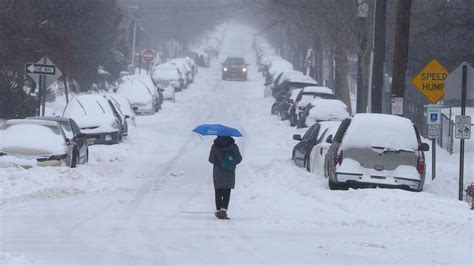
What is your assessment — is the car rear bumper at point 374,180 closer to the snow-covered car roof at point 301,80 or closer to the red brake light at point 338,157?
the red brake light at point 338,157

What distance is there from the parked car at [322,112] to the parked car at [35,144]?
1478 centimetres

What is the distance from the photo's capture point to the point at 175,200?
18.8 meters

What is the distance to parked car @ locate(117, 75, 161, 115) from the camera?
47688 mm

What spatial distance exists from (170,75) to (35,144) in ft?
149

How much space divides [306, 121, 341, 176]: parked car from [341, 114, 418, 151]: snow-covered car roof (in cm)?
264

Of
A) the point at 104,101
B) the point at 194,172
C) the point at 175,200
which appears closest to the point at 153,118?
the point at 104,101

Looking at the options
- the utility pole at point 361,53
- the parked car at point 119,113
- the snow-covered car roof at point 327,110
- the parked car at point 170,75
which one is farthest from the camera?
the parked car at point 170,75

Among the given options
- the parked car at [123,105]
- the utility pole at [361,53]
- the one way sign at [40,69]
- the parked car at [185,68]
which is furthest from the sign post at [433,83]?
the parked car at [185,68]

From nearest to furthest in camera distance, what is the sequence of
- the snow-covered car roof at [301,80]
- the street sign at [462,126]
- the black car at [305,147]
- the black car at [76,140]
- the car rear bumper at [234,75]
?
the street sign at [462,126], the black car at [76,140], the black car at [305,147], the snow-covered car roof at [301,80], the car rear bumper at [234,75]

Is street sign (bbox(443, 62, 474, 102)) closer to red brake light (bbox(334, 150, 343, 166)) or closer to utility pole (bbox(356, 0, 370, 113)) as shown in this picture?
red brake light (bbox(334, 150, 343, 166))

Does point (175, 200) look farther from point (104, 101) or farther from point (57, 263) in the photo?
point (104, 101)

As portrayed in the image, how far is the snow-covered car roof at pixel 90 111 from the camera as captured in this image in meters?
31.8

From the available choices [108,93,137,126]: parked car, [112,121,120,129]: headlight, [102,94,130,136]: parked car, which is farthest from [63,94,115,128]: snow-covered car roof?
[108,93,137,126]: parked car

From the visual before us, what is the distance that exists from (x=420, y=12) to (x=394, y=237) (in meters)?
24.2
